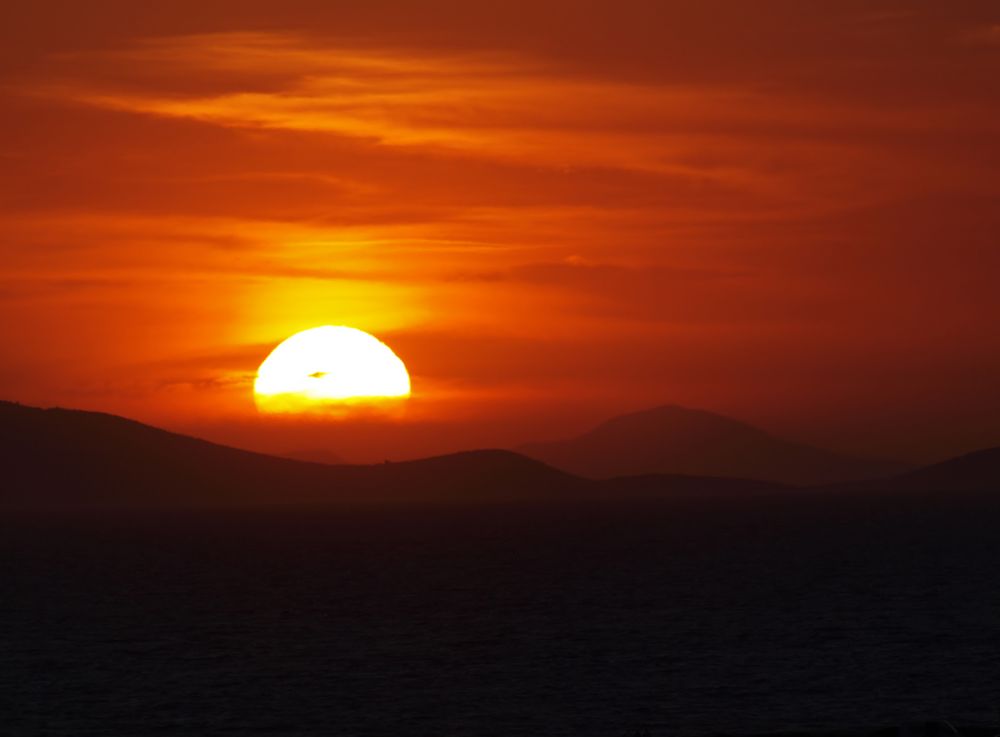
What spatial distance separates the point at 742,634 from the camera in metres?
91.7

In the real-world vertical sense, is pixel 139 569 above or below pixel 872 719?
above

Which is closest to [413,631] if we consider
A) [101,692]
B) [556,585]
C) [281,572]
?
[101,692]

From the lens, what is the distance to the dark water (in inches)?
2542

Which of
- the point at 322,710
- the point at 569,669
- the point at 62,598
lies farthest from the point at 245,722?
the point at 62,598

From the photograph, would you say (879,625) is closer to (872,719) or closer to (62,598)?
(872,719)

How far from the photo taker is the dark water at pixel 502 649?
6456cm

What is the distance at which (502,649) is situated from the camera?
8600cm

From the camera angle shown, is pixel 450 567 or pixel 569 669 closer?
pixel 569 669

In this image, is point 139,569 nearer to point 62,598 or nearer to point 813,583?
point 62,598

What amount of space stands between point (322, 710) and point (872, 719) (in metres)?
24.0

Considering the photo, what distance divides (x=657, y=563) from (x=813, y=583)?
105 feet

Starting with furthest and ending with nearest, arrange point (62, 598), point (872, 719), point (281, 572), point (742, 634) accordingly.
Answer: point (281, 572)
point (62, 598)
point (742, 634)
point (872, 719)

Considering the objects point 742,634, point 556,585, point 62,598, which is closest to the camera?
point 742,634

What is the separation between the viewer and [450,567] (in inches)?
6196
